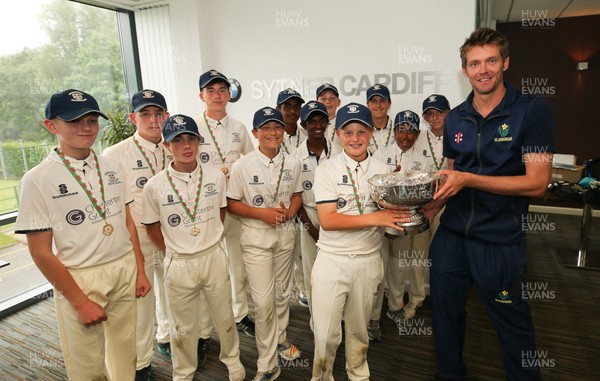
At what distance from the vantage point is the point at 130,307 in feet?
6.86

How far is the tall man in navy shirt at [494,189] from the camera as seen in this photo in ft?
5.91

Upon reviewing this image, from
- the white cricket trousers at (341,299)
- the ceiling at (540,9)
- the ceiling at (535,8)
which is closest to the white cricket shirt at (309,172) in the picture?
the white cricket trousers at (341,299)

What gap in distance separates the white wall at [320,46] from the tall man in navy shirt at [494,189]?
1721 millimetres

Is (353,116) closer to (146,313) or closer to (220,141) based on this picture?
(220,141)

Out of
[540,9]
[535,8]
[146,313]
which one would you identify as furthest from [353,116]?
[540,9]

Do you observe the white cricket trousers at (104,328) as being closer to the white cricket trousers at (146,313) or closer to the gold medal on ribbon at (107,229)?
the gold medal on ribbon at (107,229)

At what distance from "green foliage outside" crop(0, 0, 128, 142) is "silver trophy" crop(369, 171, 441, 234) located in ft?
12.9

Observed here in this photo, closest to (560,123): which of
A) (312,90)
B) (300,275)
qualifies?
(312,90)

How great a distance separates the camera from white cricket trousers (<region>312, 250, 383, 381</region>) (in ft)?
6.77

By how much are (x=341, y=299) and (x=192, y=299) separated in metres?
0.93

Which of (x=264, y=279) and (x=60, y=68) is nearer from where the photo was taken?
(x=264, y=279)

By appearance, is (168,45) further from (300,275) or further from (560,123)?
(560,123)

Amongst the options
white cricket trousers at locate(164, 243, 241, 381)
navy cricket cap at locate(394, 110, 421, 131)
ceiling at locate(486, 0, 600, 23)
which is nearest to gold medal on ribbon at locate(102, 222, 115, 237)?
white cricket trousers at locate(164, 243, 241, 381)

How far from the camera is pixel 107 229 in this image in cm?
194
